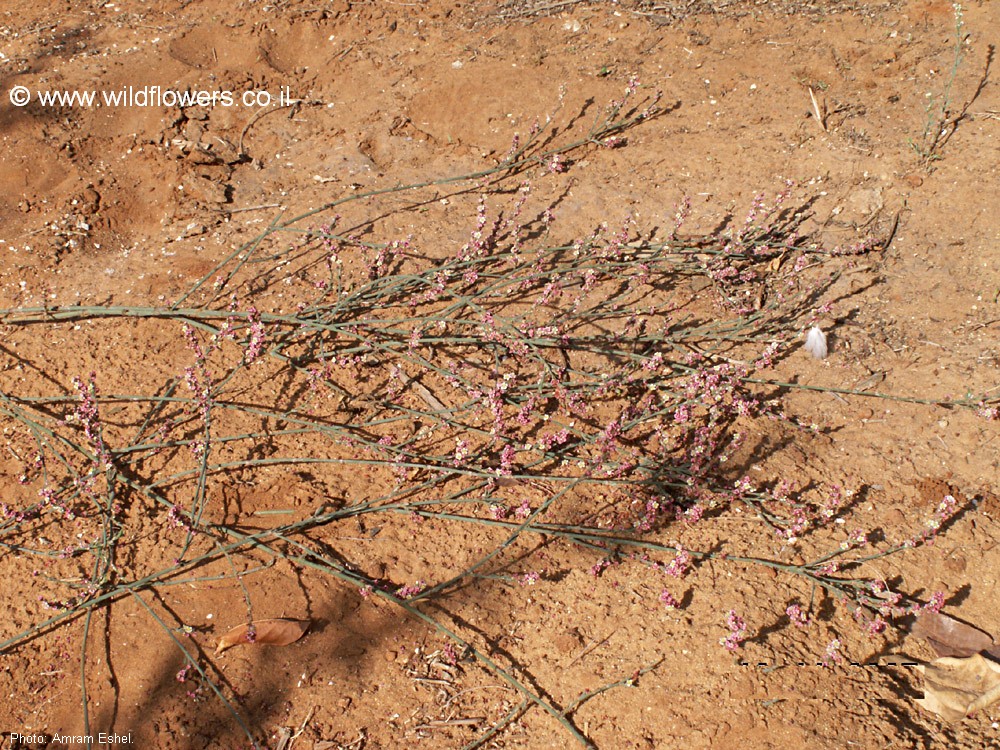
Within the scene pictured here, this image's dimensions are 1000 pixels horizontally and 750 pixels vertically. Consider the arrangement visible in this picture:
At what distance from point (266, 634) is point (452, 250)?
2.22 meters

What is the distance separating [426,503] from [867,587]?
1.65 metres

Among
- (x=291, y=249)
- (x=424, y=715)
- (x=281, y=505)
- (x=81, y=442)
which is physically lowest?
(x=424, y=715)

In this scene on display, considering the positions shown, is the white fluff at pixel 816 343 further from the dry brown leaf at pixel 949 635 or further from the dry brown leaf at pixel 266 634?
the dry brown leaf at pixel 266 634

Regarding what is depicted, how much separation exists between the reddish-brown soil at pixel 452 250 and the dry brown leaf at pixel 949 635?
0.24 ft

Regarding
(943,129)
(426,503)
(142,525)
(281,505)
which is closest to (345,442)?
(281,505)

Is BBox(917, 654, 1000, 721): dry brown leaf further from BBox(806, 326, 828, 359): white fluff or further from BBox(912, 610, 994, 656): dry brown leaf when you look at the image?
BBox(806, 326, 828, 359): white fluff

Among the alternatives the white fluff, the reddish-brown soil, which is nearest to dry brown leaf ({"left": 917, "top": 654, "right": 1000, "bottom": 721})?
the reddish-brown soil

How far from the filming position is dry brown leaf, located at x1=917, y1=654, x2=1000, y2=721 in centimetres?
252

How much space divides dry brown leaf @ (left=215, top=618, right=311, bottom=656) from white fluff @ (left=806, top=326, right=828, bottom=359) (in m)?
2.67

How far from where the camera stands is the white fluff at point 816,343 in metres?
3.70

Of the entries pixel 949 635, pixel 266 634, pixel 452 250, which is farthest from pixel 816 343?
pixel 266 634

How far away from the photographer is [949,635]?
2.76 m

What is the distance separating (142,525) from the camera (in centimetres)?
307

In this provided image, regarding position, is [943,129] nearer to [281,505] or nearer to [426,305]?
[426,305]
